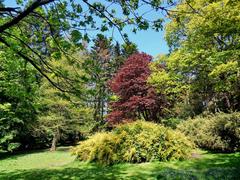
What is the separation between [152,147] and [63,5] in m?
7.02

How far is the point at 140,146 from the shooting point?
33.1 feet

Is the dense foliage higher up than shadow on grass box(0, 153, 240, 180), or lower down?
higher up

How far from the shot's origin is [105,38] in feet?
14.1

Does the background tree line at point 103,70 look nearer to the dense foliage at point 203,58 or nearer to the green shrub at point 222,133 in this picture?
the dense foliage at point 203,58

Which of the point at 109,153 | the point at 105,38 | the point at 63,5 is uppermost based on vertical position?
the point at 63,5

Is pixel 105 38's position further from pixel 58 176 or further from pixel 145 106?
pixel 145 106

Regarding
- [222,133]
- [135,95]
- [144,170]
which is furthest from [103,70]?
[135,95]

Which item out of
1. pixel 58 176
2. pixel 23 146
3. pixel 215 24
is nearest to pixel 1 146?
pixel 23 146

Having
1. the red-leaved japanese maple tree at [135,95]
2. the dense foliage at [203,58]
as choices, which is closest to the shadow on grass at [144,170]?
the dense foliage at [203,58]

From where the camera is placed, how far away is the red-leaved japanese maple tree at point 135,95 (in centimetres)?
1911

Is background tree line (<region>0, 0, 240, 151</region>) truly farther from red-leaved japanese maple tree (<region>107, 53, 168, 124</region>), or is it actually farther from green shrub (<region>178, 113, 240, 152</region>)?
green shrub (<region>178, 113, 240, 152</region>)

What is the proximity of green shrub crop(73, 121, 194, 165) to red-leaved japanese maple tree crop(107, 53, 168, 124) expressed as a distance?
8.11 m

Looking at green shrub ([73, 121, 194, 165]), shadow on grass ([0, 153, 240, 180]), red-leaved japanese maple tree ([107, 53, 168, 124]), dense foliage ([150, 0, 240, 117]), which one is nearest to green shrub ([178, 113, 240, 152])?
shadow on grass ([0, 153, 240, 180])

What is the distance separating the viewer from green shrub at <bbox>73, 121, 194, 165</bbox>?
32.7ft
